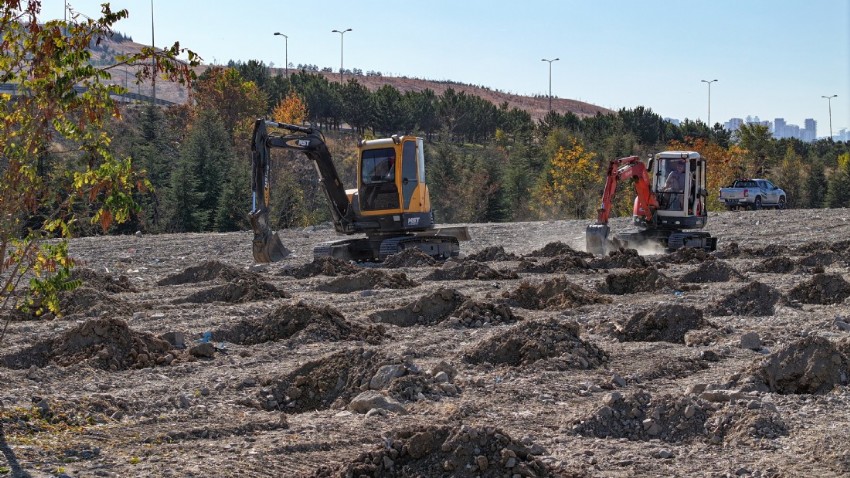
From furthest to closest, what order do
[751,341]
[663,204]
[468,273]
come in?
[663,204]
[468,273]
[751,341]

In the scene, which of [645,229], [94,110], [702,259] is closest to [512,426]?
[94,110]

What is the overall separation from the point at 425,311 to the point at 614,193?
1128cm

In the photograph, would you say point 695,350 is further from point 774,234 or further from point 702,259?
point 774,234

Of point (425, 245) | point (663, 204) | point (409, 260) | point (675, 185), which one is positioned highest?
point (675, 185)

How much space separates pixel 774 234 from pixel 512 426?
25.7 meters

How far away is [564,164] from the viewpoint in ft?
221

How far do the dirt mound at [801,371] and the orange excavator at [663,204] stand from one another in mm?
15058

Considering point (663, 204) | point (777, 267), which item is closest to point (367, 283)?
point (777, 267)

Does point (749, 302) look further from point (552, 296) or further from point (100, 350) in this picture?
point (100, 350)

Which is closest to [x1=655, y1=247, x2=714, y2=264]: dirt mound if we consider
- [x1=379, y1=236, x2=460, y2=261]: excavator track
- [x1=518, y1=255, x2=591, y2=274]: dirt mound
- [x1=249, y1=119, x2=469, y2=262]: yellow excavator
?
[x1=518, y1=255, x2=591, y2=274]: dirt mound

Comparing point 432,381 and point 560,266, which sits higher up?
point 560,266

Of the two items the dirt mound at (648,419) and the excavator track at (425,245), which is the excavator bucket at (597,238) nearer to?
the excavator track at (425,245)

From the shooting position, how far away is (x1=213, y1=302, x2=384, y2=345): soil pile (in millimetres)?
12586

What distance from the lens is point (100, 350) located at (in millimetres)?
10898
